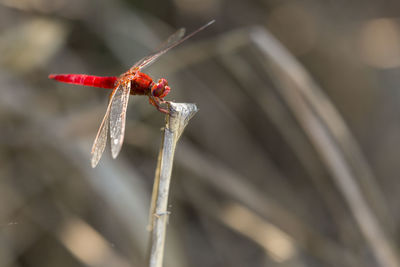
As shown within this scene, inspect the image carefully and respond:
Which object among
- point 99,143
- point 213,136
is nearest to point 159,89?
point 99,143

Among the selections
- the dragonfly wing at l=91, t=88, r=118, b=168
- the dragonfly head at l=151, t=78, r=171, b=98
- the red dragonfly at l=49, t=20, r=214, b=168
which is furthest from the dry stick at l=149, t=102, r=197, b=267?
the dragonfly head at l=151, t=78, r=171, b=98

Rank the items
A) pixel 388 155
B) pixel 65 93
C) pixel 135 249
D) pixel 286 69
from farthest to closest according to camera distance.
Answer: pixel 388 155 < pixel 65 93 < pixel 135 249 < pixel 286 69

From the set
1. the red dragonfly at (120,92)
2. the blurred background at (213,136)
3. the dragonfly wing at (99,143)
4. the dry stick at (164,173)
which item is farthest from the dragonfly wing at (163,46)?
the dry stick at (164,173)

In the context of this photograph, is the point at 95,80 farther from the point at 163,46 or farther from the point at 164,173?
the point at 164,173

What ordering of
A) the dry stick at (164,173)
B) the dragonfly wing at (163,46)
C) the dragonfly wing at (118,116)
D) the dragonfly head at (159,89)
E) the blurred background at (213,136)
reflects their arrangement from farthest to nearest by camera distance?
the blurred background at (213,136) < the dragonfly wing at (163,46) < the dragonfly head at (159,89) < the dragonfly wing at (118,116) < the dry stick at (164,173)

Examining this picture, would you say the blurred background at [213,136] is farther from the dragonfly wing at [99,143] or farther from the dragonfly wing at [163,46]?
the dragonfly wing at [99,143]

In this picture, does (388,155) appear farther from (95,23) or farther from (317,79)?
(95,23)

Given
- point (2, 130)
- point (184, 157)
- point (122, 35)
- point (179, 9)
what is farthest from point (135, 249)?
point (179, 9)
